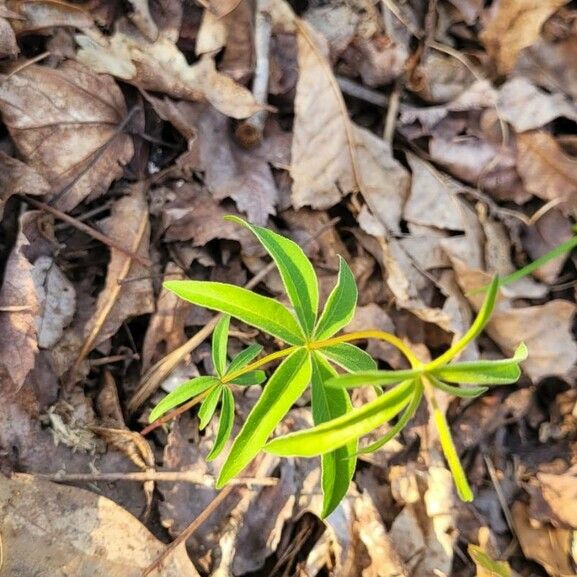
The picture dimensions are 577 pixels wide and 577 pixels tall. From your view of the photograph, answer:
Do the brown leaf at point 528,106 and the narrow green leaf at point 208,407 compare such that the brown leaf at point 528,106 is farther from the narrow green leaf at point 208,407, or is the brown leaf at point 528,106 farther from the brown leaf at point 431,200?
the narrow green leaf at point 208,407

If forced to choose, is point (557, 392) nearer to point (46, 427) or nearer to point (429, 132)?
point (429, 132)

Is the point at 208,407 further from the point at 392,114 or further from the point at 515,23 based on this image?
the point at 515,23

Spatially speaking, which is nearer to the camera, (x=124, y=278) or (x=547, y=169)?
→ (x=124, y=278)

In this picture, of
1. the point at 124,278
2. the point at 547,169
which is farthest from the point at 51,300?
the point at 547,169

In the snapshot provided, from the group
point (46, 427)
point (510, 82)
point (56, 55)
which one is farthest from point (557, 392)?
point (56, 55)

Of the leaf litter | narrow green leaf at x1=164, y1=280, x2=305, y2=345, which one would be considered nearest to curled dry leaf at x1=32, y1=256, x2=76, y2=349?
the leaf litter

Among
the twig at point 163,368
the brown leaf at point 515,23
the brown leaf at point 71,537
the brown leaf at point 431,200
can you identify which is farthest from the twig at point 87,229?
the brown leaf at point 515,23
